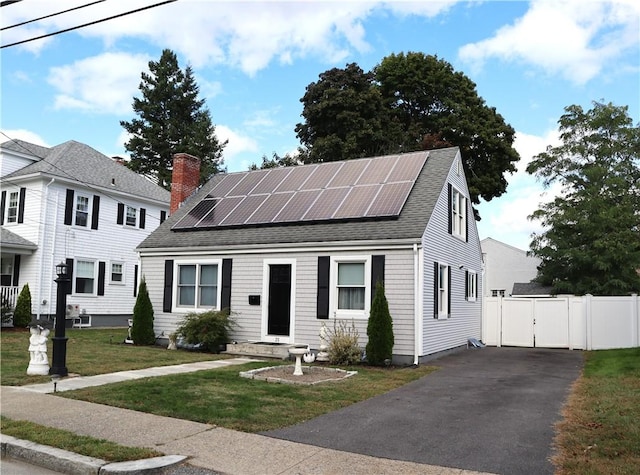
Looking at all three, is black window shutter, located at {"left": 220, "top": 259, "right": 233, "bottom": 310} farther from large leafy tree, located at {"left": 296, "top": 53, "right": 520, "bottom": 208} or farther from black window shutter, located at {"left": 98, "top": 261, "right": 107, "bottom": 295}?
large leafy tree, located at {"left": 296, "top": 53, "right": 520, "bottom": 208}

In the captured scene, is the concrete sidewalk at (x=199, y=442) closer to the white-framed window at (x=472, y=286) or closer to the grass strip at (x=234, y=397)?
the grass strip at (x=234, y=397)

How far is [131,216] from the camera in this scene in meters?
27.1

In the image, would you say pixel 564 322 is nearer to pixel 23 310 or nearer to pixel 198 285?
pixel 198 285

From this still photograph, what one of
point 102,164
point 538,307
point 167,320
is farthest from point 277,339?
point 102,164

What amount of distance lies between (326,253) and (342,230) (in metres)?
0.75

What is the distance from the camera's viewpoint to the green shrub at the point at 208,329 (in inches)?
595

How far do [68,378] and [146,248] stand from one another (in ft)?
25.3

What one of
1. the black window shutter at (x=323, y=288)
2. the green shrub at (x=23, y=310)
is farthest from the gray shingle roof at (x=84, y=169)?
the black window shutter at (x=323, y=288)

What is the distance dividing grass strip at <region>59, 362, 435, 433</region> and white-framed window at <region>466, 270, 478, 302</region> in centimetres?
847

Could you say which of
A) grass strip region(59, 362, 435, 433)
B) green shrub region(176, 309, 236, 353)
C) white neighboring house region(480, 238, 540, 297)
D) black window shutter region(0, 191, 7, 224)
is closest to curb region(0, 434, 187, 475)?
grass strip region(59, 362, 435, 433)

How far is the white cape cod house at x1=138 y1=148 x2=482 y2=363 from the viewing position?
1374 cm

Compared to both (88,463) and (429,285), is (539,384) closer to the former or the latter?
(429,285)

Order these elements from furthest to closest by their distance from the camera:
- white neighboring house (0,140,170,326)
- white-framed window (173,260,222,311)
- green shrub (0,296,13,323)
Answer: white neighboring house (0,140,170,326)
green shrub (0,296,13,323)
white-framed window (173,260,222,311)

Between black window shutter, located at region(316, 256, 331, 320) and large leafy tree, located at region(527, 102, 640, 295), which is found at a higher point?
large leafy tree, located at region(527, 102, 640, 295)
